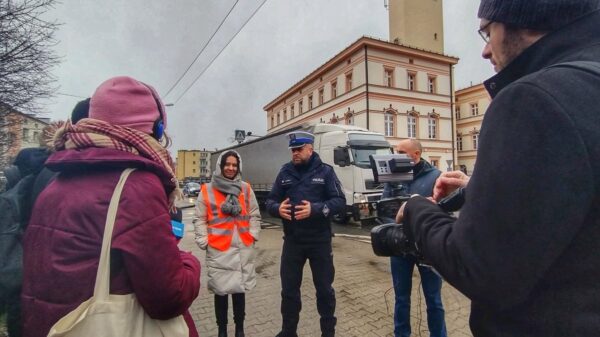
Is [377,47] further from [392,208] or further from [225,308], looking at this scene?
[392,208]

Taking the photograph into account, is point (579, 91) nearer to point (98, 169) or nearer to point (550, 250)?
point (550, 250)

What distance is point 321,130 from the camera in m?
12.9

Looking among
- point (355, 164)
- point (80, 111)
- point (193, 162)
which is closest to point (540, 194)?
point (80, 111)

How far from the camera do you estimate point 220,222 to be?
345 centimetres

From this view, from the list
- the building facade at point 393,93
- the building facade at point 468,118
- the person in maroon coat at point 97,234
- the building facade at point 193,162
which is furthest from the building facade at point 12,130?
the building facade at point 193,162

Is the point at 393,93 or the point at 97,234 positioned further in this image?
the point at 393,93

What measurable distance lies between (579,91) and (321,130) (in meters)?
12.2

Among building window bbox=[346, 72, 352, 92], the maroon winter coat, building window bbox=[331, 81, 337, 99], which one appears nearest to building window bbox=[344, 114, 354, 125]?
building window bbox=[346, 72, 352, 92]

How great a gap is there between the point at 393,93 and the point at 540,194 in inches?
1219

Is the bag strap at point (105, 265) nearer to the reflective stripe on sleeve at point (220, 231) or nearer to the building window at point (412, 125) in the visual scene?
the reflective stripe on sleeve at point (220, 231)


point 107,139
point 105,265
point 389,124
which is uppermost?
point 389,124

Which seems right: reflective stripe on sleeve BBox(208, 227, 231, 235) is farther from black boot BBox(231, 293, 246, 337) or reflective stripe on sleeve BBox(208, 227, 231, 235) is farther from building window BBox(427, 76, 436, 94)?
→ building window BBox(427, 76, 436, 94)

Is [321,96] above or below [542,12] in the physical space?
above

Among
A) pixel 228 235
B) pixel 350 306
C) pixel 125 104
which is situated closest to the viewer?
pixel 125 104
